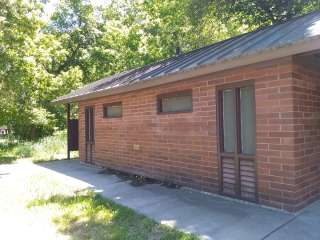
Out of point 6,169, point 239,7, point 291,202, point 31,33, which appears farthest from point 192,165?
point 239,7

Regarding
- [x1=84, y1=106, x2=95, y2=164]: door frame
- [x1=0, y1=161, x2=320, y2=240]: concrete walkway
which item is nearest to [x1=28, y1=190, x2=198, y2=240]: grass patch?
[x1=0, y1=161, x2=320, y2=240]: concrete walkway

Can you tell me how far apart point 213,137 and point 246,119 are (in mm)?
797

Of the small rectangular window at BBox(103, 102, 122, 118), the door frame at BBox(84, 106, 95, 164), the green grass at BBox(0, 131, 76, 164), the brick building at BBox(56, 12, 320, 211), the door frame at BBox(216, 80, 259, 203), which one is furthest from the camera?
the green grass at BBox(0, 131, 76, 164)

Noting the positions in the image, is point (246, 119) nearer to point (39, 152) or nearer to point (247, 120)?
point (247, 120)

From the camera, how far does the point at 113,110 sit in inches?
398

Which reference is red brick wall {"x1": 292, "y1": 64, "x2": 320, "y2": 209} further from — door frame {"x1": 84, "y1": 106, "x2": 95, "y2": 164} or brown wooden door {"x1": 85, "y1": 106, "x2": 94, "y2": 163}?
brown wooden door {"x1": 85, "y1": 106, "x2": 94, "y2": 163}

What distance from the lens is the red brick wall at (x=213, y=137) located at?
5176 millimetres

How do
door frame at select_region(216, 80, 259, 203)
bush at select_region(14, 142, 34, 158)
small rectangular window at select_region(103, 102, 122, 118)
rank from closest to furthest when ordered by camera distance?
door frame at select_region(216, 80, 259, 203), small rectangular window at select_region(103, 102, 122, 118), bush at select_region(14, 142, 34, 158)

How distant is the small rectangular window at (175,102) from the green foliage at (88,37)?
22.8ft

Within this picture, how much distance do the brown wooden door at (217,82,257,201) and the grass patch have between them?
1.77 meters

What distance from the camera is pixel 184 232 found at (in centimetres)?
453

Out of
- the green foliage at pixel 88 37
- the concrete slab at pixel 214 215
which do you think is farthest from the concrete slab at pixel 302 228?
the green foliage at pixel 88 37

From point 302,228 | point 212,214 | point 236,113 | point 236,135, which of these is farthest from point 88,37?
point 302,228

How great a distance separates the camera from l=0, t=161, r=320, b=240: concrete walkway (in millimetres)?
4387
